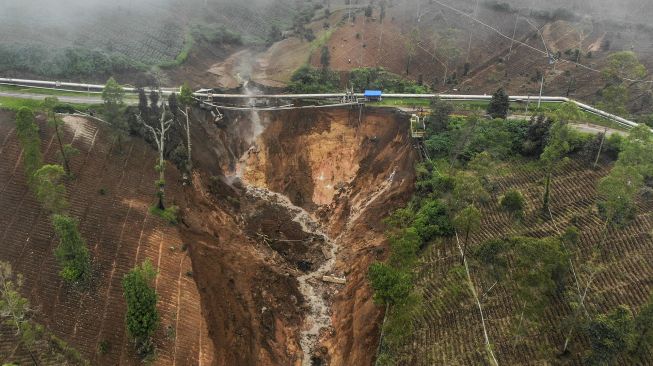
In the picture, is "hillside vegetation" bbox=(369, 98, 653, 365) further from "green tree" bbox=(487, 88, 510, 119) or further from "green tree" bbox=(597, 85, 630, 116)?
"green tree" bbox=(487, 88, 510, 119)

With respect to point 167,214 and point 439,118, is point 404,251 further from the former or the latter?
point 439,118

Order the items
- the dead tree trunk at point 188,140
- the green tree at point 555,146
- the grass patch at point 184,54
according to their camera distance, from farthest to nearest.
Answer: the grass patch at point 184,54 → the dead tree trunk at point 188,140 → the green tree at point 555,146

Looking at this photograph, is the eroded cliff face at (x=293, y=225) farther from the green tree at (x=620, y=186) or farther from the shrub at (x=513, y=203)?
the green tree at (x=620, y=186)

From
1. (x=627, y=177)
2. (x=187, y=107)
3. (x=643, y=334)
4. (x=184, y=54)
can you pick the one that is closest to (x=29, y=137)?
(x=187, y=107)

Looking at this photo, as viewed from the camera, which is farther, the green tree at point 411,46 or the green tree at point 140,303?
the green tree at point 411,46

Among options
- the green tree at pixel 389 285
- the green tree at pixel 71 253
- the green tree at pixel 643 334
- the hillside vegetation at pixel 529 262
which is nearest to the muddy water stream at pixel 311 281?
the hillside vegetation at pixel 529 262

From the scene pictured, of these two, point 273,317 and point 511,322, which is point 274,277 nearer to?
point 273,317

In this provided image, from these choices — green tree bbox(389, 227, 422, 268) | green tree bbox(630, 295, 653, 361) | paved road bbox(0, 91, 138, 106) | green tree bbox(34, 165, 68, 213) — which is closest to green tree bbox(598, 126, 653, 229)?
green tree bbox(630, 295, 653, 361)
